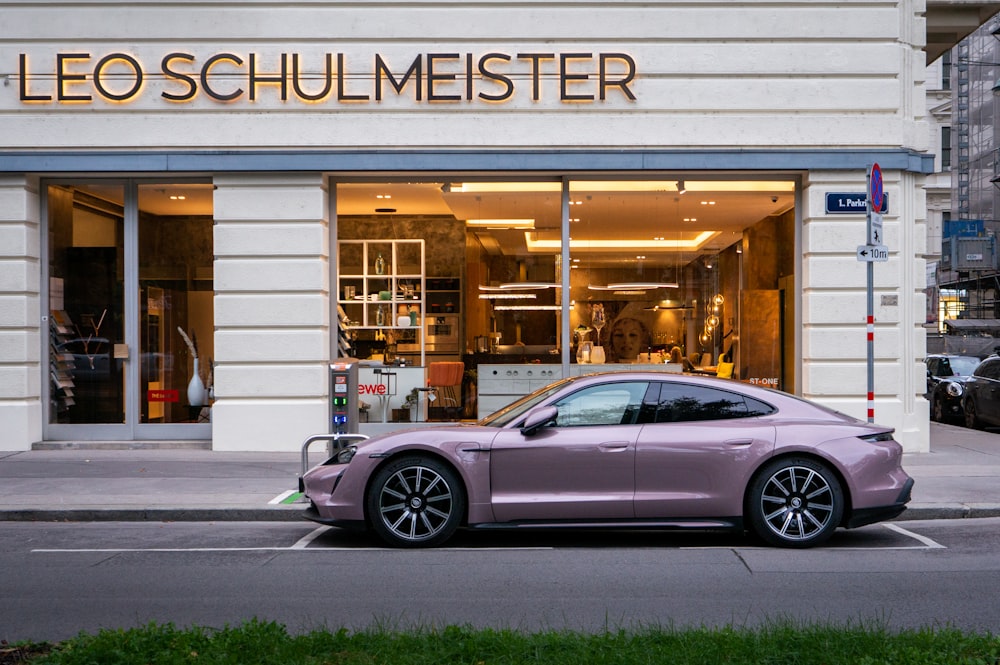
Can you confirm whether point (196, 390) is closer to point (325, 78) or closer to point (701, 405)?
point (325, 78)

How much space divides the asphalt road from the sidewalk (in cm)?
51

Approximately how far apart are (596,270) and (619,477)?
774cm

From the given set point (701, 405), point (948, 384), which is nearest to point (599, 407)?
point (701, 405)

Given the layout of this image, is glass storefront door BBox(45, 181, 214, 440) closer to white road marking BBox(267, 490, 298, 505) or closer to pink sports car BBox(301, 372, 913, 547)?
white road marking BBox(267, 490, 298, 505)

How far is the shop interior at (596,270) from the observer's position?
50.1 ft

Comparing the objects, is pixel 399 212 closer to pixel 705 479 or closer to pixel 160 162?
pixel 160 162

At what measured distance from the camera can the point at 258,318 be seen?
14.3 meters

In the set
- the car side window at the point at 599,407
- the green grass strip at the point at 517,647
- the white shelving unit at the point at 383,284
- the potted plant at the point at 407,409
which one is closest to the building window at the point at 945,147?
the white shelving unit at the point at 383,284

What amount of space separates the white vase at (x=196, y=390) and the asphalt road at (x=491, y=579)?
570 centimetres

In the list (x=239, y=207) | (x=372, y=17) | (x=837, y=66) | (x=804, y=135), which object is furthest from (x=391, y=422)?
(x=837, y=66)

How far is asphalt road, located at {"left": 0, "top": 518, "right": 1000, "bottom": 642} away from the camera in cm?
613

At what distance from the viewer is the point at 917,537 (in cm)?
895

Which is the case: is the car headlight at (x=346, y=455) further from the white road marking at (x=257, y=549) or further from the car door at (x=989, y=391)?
the car door at (x=989, y=391)

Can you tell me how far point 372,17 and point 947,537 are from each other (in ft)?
32.9
